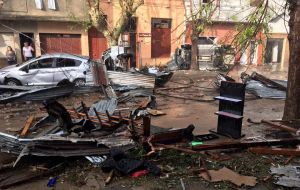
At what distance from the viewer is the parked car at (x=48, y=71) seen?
14.3 metres

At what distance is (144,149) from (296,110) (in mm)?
3988

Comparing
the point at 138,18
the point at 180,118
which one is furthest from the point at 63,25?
the point at 180,118

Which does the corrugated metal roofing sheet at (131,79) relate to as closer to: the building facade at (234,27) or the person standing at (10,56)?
the person standing at (10,56)

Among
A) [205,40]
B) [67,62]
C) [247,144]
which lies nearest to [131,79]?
[67,62]

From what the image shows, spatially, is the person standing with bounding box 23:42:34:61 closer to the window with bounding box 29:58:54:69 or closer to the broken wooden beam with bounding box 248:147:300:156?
the window with bounding box 29:58:54:69

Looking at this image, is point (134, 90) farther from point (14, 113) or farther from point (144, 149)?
point (144, 149)

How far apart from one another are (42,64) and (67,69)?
42.3 inches

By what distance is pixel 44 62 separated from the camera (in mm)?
14633

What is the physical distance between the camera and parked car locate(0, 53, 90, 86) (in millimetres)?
14289

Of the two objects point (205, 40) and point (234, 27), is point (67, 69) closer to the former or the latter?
point (205, 40)

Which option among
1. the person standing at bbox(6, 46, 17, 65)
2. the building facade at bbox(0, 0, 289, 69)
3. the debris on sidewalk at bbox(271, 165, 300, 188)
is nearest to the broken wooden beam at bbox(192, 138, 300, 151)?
the debris on sidewalk at bbox(271, 165, 300, 188)

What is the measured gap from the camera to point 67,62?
14.9m

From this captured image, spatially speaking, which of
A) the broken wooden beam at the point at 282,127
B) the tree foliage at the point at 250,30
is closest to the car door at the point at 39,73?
the tree foliage at the point at 250,30

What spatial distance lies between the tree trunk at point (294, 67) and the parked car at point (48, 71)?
8.59m
